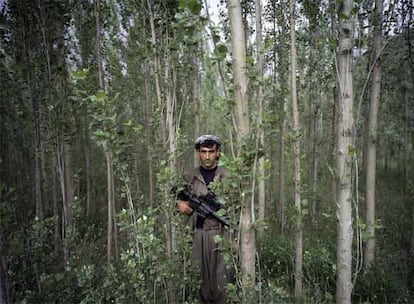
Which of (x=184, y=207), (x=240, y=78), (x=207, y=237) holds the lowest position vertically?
(x=207, y=237)

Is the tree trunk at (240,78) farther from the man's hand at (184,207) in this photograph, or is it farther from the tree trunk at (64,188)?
the tree trunk at (64,188)

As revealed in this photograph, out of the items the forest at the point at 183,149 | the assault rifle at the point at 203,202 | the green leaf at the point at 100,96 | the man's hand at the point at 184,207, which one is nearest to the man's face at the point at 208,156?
the forest at the point at 183,149

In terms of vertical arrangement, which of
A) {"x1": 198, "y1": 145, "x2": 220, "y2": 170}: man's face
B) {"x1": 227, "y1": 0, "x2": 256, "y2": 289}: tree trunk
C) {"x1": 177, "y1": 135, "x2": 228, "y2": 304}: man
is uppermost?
{"x1": 227, "y1": 0, "x2": 256, "y2": 289}: tree trunk

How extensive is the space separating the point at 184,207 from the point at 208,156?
1.78 feet

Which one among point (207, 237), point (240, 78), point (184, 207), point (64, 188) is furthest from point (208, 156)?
point (64, 188)

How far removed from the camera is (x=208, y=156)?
282 cm

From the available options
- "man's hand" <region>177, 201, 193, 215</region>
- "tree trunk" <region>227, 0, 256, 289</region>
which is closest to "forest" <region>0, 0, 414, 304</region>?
"tree trunk" <region>227, 0, 256, 289</region>

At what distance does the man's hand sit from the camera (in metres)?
2.46

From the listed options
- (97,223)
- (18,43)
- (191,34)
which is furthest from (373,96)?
(97,223)

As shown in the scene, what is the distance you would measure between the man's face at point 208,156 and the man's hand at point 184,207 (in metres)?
0.46

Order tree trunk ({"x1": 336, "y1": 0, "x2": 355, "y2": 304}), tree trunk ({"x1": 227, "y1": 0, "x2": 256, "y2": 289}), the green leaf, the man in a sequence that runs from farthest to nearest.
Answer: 1. the man
2. the green leaf
3. tree trunk ({"x1": 336, "y1": 0, "x2": 355, "y2": 304})
4. tree trunk ({"x1": 227, "y1": 0, "x2": 256, "y2": 289})

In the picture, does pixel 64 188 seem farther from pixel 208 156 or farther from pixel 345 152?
pixel 345 152

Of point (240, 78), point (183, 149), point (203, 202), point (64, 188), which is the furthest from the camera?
point (64, 188)

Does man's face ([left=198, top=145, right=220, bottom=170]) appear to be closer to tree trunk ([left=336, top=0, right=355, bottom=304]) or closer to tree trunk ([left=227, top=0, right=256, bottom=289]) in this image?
tree trunk ([left=336, top=0, right=355, bottom=304])
